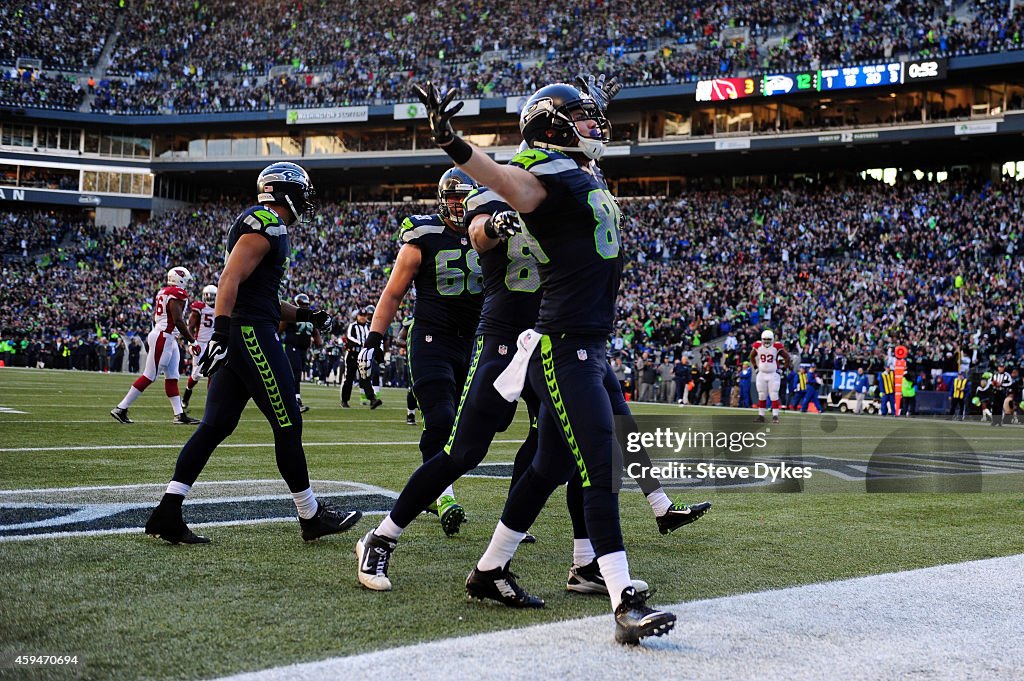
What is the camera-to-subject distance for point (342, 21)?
53344mm

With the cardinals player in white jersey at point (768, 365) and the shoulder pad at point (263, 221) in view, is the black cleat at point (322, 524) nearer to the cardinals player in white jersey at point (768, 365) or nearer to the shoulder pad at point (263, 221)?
the shoulder pad at point (263, 221)

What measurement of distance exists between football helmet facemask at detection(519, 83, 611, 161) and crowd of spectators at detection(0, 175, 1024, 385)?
22.5m

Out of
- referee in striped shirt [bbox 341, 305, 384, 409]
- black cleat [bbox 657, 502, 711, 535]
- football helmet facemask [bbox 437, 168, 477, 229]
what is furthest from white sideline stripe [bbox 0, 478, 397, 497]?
referee in striped shirt [bbox 341, 305, 384, 409]

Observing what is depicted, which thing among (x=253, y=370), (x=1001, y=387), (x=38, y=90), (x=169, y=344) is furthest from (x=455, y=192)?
(x=38, y=90)

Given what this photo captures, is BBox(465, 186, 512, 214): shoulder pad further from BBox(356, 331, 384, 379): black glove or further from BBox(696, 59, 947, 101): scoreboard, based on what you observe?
BBox(696, 59, 947, 101): scoreboard

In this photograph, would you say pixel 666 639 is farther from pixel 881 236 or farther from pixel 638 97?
pixel 638 97

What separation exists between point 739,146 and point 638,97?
16.0ft

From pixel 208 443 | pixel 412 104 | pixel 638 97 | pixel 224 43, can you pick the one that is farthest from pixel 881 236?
pixel 224 43

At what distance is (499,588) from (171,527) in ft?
6.15

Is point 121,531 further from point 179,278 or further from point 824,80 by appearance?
point 824,80

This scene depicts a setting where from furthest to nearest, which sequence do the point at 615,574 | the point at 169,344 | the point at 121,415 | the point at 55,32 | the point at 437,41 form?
1. the point at 55,32
2. the point at 437,41
3. the point at 169,344
4. the point at 121,415
5. the point at 615,574

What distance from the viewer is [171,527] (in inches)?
188

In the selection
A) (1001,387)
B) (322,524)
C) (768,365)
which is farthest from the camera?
(1001,387)

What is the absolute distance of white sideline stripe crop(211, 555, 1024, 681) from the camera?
9.61ft
